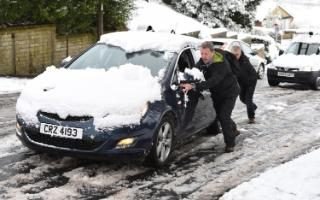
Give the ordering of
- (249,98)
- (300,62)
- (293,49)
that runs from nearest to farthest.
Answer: (249,98) < (300,62) < (293,49)

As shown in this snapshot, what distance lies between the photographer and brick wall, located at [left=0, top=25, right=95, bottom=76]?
1848cm

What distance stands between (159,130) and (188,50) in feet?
5.85

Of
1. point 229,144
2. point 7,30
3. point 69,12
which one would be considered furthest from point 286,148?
point 69,12

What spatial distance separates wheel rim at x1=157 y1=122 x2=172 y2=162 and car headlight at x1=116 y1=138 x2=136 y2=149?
1.83 feet

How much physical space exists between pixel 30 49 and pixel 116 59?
12.2 meters

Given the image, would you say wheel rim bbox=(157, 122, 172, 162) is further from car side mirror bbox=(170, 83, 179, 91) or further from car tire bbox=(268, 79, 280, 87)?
car tire bbox=(268, 79, 280, 87)

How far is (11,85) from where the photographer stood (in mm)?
16062

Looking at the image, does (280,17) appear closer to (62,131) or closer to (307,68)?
(307,68)

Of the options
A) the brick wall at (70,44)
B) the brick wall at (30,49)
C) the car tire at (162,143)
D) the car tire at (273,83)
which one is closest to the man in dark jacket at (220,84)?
the car tire at (162,143)

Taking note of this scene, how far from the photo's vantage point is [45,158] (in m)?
7.33

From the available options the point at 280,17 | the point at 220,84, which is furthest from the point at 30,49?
the point at 280,17

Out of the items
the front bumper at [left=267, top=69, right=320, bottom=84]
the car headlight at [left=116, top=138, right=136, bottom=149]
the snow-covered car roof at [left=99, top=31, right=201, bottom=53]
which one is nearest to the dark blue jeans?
the snow-covered car roof at [left=99, top=31, right=201, bottom=53]

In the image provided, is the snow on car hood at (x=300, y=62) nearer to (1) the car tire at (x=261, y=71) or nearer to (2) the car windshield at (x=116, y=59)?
(1) the car tire at (x=261, y=71)

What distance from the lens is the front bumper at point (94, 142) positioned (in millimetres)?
6473
